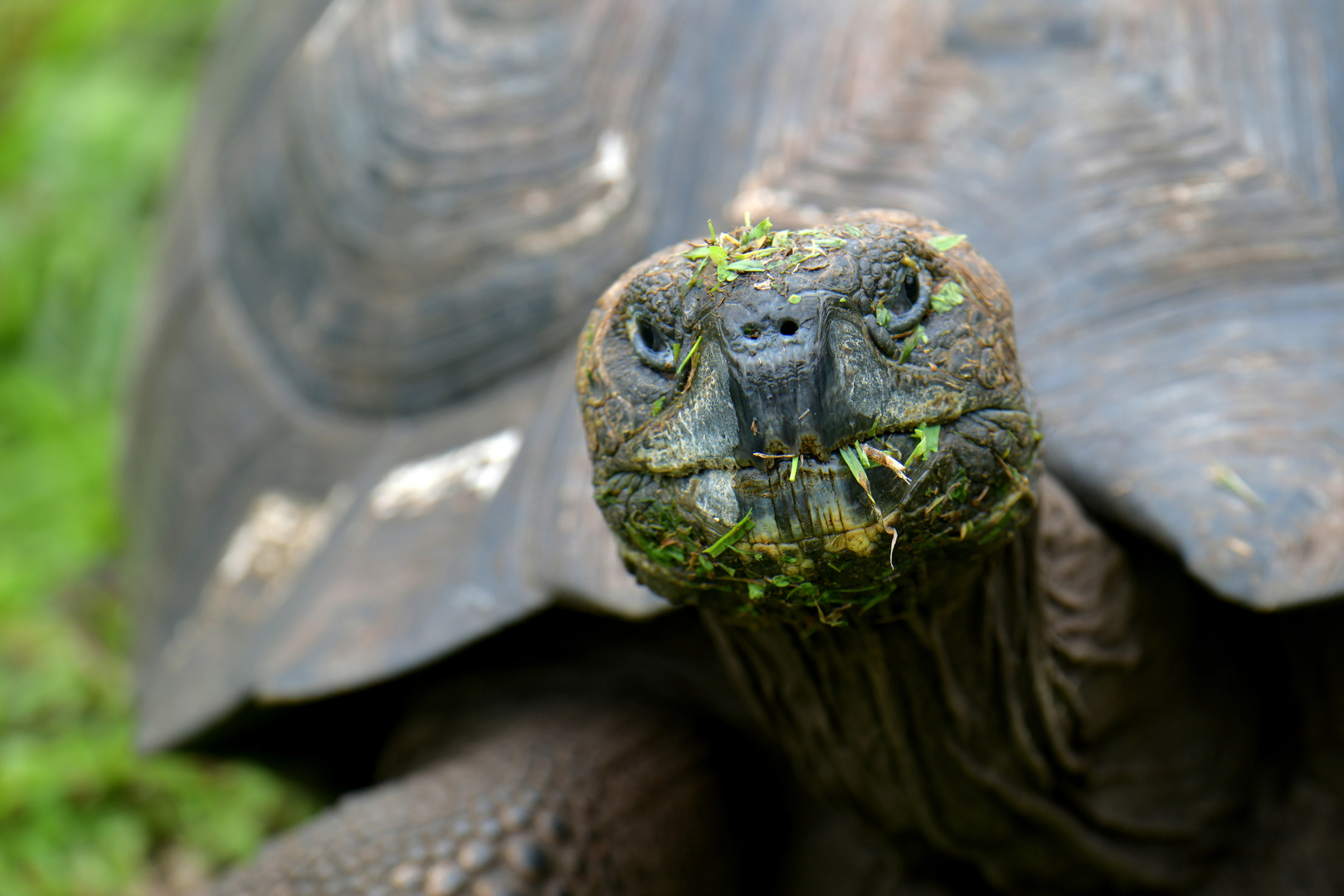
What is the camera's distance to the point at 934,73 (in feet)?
6.83

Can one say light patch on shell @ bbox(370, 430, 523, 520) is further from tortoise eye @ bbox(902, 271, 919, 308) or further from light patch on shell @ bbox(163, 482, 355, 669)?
tortoise eye @ bbox(902, 271, 919, 308)

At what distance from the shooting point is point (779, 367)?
4.11ft

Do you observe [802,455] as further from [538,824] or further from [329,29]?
[329,29]

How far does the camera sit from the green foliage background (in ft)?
9.34

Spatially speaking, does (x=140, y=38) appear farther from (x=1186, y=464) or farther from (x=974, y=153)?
(x=1186, y=464)

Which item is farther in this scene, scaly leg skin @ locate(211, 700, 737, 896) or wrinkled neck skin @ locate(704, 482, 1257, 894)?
scaly leg skin @ locate(211, 700, 737, 896)

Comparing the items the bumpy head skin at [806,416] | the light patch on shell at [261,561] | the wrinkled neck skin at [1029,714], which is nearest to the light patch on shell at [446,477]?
the light patch on shell at [261,561]

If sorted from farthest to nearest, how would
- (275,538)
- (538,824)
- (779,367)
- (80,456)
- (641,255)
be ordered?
(80,456) → (275,538) → (641,255) → (538,824) → (779,367)

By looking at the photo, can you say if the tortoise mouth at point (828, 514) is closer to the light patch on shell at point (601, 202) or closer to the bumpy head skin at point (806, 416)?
the bumpy head skin at point (806, 416)

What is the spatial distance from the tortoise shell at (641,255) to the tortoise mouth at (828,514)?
0.98 ft

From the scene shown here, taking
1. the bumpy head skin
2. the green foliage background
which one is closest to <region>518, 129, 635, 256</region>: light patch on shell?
the bumpy head skin

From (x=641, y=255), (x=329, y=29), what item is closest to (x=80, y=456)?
(x=329, y=29)

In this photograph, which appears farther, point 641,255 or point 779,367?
point 641,255

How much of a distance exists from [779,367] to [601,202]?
3.35 ft
